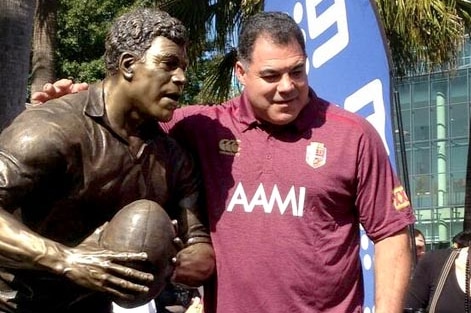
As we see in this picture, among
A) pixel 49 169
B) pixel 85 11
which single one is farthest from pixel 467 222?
pixel 85 11

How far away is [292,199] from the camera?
4.52 m

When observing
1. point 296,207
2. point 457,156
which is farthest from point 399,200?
point 457,156

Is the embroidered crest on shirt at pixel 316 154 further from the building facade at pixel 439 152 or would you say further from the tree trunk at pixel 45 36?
the building facade at pixel 439 152

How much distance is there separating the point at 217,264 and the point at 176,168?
1.75 ft

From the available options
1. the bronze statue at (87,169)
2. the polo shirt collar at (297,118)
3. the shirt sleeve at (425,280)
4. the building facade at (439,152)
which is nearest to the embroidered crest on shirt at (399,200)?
the polo shirt collar at (297,118)

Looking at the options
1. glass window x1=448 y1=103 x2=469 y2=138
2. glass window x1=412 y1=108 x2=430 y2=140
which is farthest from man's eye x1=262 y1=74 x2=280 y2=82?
glass window x1=412 y1=108 x2=430 y2=140

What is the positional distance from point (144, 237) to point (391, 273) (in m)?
1.33

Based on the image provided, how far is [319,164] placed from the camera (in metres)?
4.52

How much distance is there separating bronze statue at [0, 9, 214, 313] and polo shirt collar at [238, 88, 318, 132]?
535 millimetres

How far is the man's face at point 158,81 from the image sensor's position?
3.98 meters

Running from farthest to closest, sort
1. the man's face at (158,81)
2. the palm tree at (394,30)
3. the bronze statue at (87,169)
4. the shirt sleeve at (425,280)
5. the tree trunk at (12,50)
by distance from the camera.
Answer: the palm tree at (394,30), the tree trunk at (12,50), the shirt sleeve at (425,280), the man's face at (158,81), the bronze statue at (87,169)

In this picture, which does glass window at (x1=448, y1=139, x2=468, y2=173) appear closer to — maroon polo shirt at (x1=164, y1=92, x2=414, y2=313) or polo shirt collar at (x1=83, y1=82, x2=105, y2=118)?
maroon polo shirt at (x1=164, y1=92, x2=414, y2=313)

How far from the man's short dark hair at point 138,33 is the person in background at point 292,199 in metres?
0.49

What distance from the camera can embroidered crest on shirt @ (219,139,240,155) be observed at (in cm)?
461
